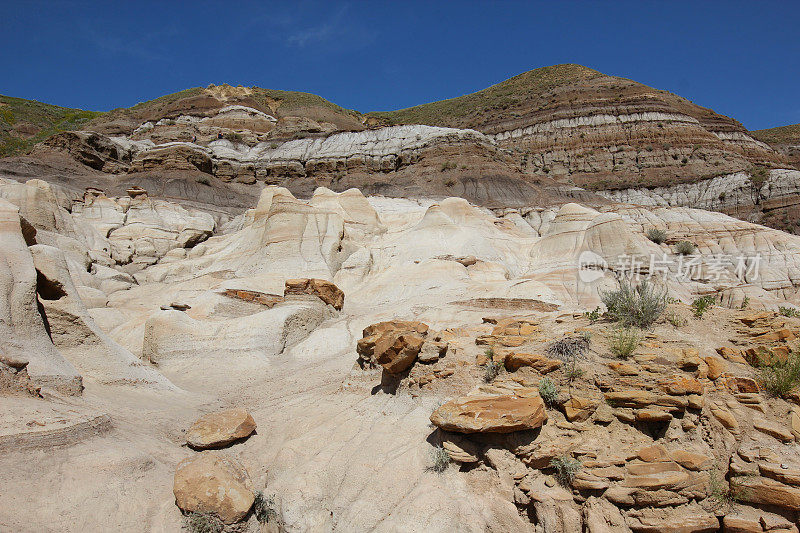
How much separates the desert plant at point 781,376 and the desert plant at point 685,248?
2250 centimetres

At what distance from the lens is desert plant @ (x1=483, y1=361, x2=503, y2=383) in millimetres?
5000

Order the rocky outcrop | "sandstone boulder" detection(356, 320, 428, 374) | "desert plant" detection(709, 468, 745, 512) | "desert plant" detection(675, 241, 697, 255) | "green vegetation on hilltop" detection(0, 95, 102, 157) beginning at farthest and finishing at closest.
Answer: "green vegetation on hilltop" detection(0, 95, 102, 157), "desert plant" detection(675, 241, 697, 255), "sandstone boulder" detection(356, 320, 428, 374), the rocky outcrop, "desert plant" detection(709, 468, 745, 512)

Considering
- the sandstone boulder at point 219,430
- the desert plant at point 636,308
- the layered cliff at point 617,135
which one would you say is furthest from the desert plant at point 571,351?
the layered cliff at point 617,135

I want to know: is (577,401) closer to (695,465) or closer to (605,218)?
(695,465)

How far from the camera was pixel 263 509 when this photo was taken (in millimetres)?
3908

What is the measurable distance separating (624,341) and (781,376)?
1.29m

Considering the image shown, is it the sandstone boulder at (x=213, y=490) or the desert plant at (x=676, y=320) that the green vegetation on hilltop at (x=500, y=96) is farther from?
the sandstone boulder at (x=213, y=490)

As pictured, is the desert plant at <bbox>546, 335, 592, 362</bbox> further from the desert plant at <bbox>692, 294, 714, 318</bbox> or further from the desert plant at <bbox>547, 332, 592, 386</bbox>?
the desert plant at <bbox>692, 294, 714, 318</bbox>

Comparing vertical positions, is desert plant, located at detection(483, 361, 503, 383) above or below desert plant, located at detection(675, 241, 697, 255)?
below

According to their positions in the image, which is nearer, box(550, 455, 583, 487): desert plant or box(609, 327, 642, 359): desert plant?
box(550, 455, 583, 487): desert plant

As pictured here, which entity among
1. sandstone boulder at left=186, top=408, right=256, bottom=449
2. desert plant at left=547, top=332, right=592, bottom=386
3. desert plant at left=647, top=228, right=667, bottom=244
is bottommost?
sandstone boulder at left=186, top=408, right=256, bottom=449

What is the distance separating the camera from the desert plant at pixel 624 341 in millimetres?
4590

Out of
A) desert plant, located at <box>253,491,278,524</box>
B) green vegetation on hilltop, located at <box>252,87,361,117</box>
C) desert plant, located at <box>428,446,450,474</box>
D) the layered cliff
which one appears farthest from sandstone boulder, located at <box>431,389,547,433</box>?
green vegetation on hilltop, located at <box>252,87,361,117</box>

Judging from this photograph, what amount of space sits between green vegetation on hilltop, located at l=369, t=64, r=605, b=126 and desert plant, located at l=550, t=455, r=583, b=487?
7389cm
